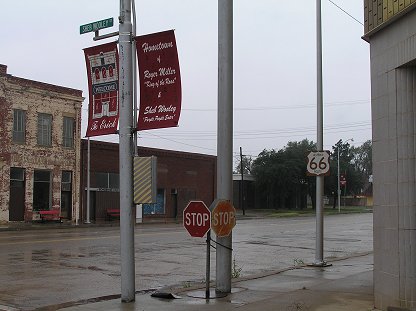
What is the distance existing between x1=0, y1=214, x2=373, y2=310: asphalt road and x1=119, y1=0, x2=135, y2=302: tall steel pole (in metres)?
1.42

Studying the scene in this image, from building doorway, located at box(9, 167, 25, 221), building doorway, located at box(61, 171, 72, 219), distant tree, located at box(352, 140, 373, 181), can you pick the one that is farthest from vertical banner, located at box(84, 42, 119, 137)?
distant tree, located at box(352, 140, 373, 181)

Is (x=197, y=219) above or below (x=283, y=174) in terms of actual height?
below

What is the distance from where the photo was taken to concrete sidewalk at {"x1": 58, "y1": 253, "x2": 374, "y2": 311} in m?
8.71

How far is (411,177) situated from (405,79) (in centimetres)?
138

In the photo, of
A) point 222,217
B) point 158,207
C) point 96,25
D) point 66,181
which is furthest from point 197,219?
point 158,207

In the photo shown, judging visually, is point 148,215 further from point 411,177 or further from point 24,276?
point 411,177

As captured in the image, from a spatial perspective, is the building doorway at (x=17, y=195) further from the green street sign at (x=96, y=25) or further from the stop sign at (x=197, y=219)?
the stop sign at (x=197, y=219)

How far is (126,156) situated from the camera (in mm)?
9570

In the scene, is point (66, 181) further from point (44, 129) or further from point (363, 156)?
point (363, 156)

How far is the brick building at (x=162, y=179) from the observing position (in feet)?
138

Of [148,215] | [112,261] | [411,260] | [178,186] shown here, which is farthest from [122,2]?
[178,186]

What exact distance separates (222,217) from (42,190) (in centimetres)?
3052

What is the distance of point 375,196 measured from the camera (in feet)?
26.9

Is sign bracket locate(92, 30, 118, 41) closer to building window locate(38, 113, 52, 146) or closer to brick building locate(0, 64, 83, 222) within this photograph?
brick building locate(0, 64, 83, 222)
